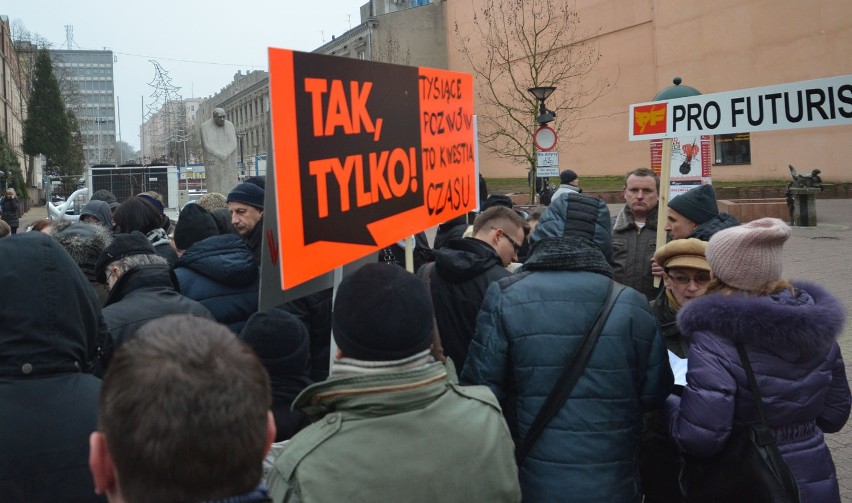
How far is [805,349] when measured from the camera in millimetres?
2656

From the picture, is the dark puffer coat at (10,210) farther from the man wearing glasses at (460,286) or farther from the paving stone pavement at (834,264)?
the man wearing glasses at (460,286)

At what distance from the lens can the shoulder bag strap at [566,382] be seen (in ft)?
9.09

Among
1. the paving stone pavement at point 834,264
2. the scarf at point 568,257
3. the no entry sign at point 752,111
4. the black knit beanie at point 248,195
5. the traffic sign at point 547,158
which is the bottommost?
the paving stone pavement at point 834,264

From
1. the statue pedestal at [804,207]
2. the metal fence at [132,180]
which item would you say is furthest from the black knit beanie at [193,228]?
the statue pedestal at [804,207]

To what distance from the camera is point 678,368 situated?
336 cm

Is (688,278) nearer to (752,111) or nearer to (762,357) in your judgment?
(762,357)

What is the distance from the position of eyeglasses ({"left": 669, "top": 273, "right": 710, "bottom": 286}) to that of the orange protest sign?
3.84ft

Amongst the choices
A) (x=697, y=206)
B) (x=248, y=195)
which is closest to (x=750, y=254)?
(x=697, y=206)

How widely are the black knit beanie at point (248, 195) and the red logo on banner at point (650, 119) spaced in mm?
3136

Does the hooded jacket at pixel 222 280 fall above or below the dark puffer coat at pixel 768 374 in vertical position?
above

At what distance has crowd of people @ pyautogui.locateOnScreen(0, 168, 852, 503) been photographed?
131cm

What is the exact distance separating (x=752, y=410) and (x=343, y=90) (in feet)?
6.06

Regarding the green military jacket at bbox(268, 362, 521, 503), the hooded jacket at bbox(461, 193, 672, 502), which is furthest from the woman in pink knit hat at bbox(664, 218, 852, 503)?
the green military jacket at bbox(268, 362, 521, 503)

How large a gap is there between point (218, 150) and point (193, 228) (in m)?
8.80
